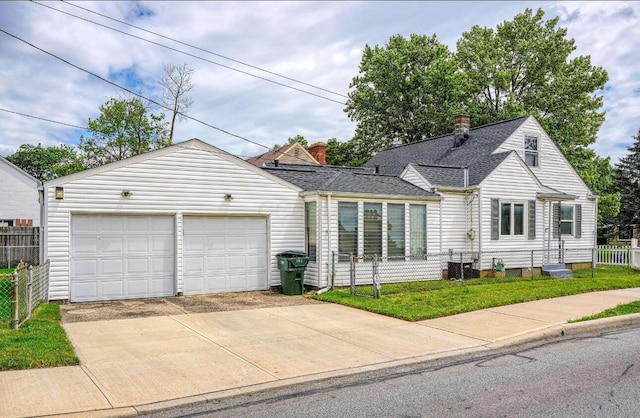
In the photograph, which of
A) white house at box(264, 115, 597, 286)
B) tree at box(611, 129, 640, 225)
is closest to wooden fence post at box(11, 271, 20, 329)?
white house at box(264, 115, 597, 286)

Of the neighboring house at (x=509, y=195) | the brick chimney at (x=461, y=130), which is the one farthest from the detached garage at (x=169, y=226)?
the brick chimney at (x=461, y=130)

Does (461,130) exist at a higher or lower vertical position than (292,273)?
higher

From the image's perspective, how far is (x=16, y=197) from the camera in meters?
28.9

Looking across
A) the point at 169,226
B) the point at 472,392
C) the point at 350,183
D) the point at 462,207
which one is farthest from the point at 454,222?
the point at 472,392

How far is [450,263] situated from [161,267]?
9321 mm

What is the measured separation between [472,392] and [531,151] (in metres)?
17.8

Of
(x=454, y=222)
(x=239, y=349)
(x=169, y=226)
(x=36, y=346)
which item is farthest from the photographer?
(x=454, y=222)

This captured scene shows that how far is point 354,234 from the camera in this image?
14.8 meters

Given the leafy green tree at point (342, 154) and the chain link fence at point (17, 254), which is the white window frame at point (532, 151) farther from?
the chain link fence at point (17, 254)

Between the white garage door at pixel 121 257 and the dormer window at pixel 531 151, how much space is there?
15.1m

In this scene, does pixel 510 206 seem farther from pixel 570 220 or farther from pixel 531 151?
pixel 570 220

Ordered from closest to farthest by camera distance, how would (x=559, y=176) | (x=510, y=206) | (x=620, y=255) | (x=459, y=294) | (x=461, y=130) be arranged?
1. (x=459, y=294)
2. (x=510, y=206)
3. (x=620, y=255)
4. (x=559, y=176)
5. (x=461, y=130)

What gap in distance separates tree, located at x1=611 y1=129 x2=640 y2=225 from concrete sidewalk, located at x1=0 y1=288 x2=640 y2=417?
35836mm

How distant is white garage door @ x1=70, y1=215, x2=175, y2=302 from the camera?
12.2m
